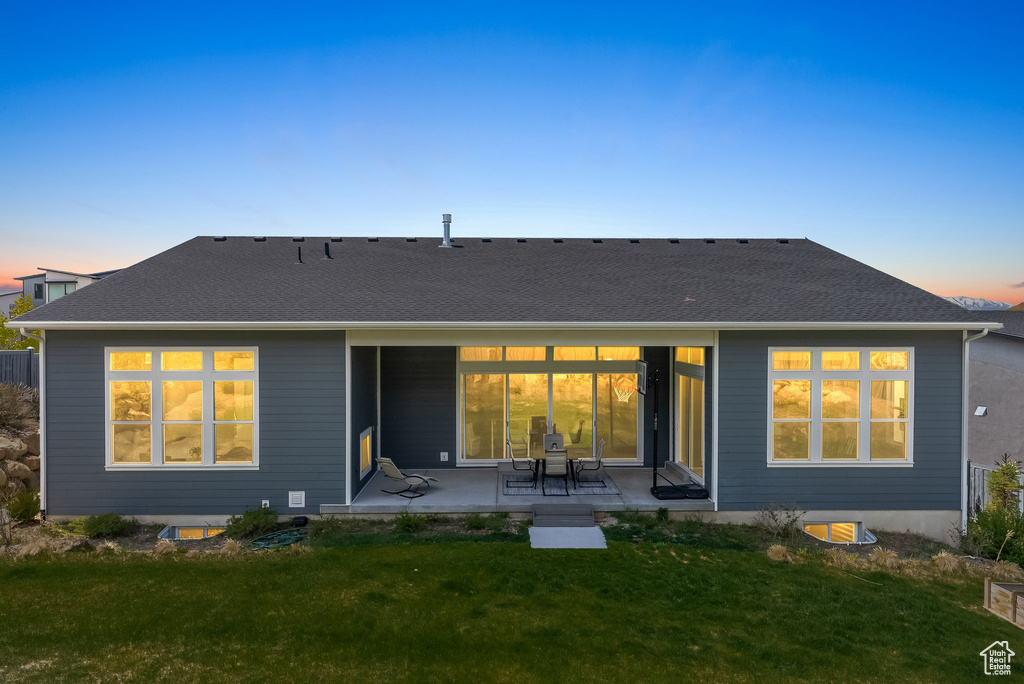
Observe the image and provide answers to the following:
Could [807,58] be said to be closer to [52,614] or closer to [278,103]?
[278,103]

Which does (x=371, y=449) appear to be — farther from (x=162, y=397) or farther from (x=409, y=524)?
(x=162, y=397)

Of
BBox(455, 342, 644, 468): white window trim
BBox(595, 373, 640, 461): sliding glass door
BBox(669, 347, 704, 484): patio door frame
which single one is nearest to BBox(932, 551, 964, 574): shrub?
BBox(669, 347, 704, 484): patio door frame

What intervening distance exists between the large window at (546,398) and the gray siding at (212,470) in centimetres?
336

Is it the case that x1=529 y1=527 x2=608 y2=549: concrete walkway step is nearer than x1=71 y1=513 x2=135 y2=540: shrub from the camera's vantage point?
Yes

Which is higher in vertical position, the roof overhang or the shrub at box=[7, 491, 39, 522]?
the roof overhang

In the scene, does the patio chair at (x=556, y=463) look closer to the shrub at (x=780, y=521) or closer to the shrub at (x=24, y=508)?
the shrub at (x=780, y=521)

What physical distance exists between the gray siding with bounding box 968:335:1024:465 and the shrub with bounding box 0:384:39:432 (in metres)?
24.1

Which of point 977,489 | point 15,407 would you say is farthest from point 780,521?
point 15,407

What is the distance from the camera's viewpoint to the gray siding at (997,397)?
13570 millimetres

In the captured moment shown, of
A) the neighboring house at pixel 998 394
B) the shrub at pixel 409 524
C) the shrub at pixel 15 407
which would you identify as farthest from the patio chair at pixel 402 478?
the neighboring house at pixel 998 394

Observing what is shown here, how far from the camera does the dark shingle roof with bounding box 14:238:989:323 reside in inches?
331

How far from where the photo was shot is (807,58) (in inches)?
586

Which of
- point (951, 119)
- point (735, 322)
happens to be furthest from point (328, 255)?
point (951, 119)

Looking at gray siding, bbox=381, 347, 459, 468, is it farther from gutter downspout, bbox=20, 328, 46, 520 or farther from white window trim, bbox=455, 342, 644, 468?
gutter downspout, bbox=20, 328, 46, 520
